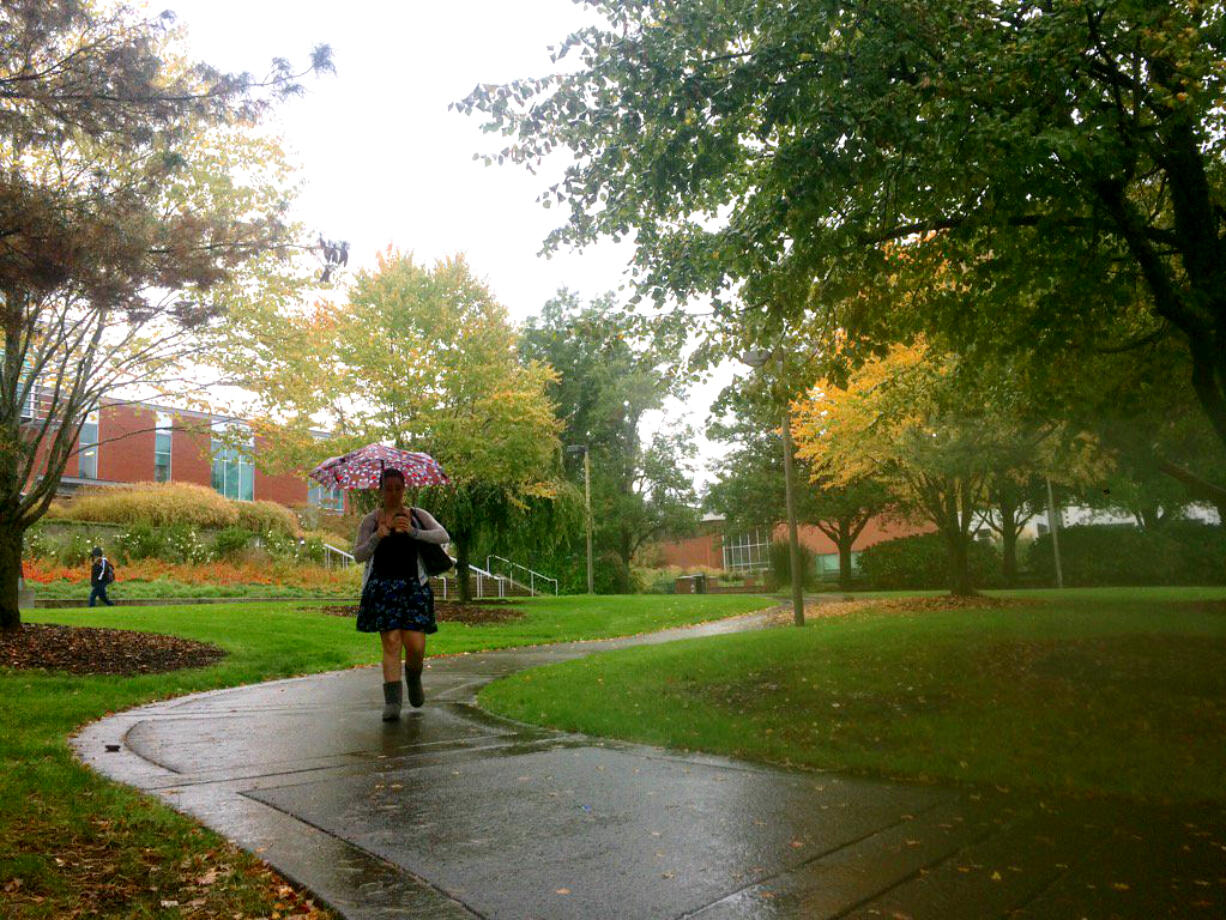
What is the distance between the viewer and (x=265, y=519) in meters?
29.4

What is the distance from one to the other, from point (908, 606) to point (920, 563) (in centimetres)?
1561

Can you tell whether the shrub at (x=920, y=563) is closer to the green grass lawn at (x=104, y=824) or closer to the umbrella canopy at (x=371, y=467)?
the green grass lawn at (x=104, y=824)

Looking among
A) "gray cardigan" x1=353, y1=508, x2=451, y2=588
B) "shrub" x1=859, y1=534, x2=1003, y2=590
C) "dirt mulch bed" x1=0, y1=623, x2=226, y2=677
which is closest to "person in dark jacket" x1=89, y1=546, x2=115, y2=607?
"dirt mulch bed" x1=0, y1=623, x2=226, y2=677

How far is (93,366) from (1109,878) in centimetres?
1352

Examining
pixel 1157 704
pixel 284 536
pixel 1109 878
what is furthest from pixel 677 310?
pixel 284 536

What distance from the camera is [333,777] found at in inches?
197

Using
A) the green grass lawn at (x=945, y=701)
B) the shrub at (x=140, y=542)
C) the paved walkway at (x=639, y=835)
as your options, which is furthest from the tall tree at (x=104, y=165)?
the shrub at (x=140, y=542)

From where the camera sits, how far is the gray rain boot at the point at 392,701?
6.99m

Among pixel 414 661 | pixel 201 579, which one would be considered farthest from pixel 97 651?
pixel 201 579

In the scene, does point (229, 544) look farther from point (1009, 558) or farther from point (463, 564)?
point (1009, 558)

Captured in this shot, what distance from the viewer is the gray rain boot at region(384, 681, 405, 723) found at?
6988 mm

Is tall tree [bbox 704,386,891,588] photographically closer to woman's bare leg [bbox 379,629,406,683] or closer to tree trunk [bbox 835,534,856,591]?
tree trunk [bbox 835,534,856,591]

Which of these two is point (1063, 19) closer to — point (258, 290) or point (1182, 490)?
point (258, 290)

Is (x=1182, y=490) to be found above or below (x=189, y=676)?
above
